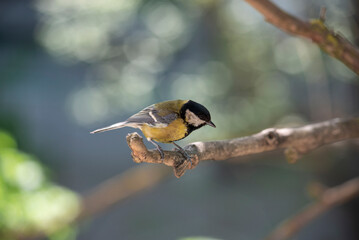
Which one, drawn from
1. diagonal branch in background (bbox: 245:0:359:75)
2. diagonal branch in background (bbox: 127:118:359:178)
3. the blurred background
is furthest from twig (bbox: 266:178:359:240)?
diagonal branch in background (bbox: 245:0:359:75)

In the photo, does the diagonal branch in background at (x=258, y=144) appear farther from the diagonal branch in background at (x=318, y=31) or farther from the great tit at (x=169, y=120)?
the diagonal branch in background at (x=318, y=31)

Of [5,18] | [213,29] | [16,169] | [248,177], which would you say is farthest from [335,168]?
[5,18]

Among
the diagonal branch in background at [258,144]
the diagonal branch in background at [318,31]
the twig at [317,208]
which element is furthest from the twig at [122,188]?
the diagonal branch in background at [318,31]

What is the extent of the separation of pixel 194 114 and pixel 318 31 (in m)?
0.53

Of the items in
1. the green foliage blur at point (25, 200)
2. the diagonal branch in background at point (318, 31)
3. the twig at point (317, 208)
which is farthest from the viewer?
the twig at point (317, 208)

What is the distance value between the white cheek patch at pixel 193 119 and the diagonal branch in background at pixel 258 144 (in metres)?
0.13

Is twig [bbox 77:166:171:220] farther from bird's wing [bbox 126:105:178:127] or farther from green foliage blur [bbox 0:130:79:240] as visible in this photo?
bird's wing [bbox 126:105:178:127]

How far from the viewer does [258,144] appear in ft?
4.17

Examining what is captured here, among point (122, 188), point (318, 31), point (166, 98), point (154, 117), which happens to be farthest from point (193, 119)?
point (166, 98)

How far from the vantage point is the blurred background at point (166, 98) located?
2.43 m

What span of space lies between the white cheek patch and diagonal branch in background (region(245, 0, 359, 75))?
0.44 m

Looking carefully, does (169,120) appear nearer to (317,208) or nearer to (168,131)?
(168,131)

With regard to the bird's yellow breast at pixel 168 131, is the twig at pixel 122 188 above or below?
above

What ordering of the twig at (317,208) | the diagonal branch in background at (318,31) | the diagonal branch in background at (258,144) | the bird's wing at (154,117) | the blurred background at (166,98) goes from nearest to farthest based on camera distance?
the diagonal branch in background at (258,144)
the bird's wing at (154,117)
the diagonal branch in background at (318,31)
the twig at (317,208)
the blurred background at (166,98)
